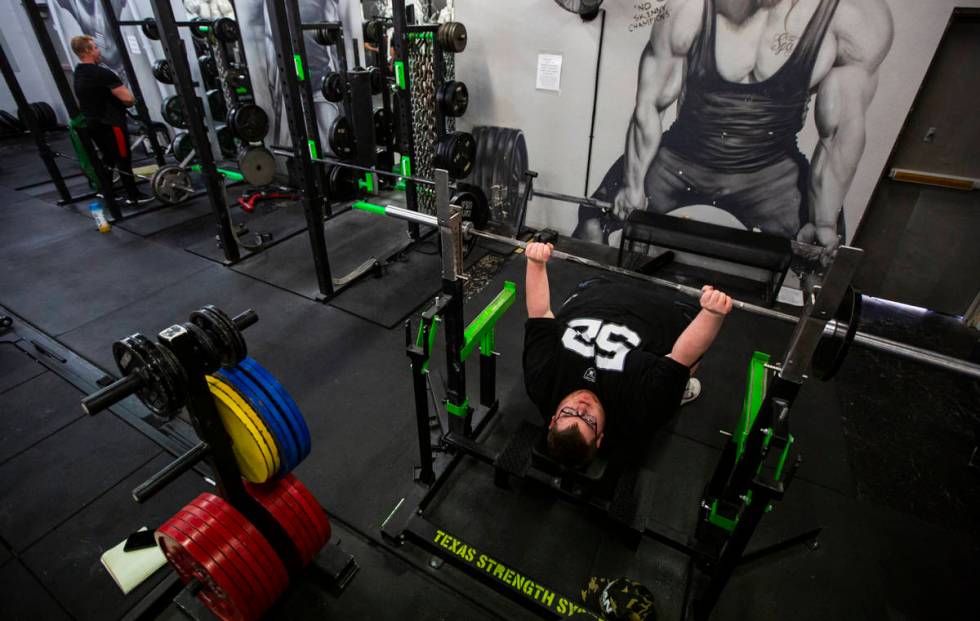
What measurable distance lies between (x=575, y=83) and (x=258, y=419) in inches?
129

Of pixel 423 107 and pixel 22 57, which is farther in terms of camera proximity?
pixel 22 57

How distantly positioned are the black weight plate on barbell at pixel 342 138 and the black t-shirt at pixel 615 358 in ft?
8.65

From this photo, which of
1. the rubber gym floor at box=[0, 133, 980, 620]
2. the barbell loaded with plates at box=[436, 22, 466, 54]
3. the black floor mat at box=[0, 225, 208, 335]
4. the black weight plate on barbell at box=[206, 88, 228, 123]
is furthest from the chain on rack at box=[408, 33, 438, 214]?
the black weight plate on barbell at box=[206, 88, 228, 123]

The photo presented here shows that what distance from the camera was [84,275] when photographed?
352cm

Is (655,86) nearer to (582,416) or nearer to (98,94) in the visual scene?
(582,416)

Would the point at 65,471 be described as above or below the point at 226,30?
below

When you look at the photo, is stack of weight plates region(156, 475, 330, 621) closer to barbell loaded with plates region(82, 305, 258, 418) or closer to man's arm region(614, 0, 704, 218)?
barbell loaded with plates region(82, 305, 258, 418)

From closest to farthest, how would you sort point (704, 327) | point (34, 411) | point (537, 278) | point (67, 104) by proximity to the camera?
point (704, 327) < point (537, 278) < point (34, 411) < point (67, 104)

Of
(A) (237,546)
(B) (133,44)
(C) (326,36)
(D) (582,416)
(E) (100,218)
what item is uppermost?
(C) (326,36)

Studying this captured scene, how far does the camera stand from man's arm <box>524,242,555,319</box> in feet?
5.71

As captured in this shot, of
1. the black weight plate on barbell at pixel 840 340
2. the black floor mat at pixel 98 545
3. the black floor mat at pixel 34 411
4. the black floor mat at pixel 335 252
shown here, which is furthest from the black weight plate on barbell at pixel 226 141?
the black weight plate on barbell at pixel 840 340

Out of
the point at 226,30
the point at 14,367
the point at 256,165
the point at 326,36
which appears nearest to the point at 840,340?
the point at 14,367

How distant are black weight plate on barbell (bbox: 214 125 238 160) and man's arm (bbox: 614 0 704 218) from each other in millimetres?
3728

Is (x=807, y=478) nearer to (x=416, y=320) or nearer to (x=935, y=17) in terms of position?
(x=416, y=320)
